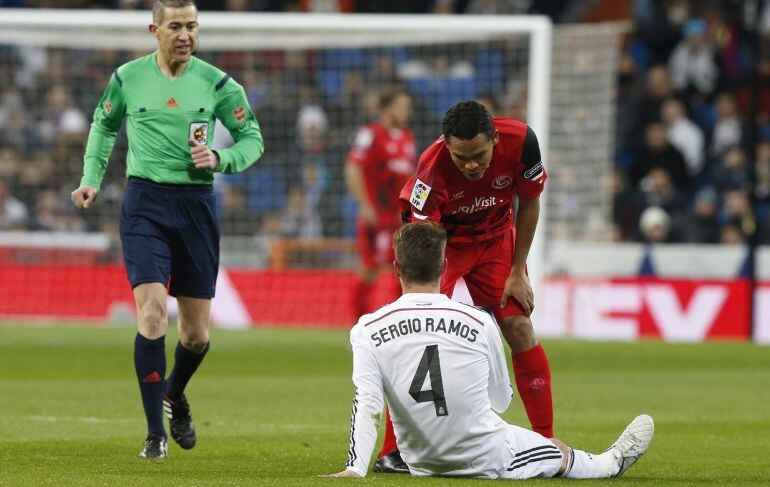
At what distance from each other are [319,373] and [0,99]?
9.14 meters

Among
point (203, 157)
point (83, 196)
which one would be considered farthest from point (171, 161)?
point (83, 196)

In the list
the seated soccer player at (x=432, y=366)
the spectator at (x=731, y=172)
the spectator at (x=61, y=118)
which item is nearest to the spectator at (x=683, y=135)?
the spectator at (x=731, y=172)

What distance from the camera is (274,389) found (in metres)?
11.3

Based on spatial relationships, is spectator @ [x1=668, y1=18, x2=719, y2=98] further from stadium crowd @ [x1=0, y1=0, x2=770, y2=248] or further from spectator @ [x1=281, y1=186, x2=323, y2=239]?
spectator @ [x1=281, y1=186, x2=323, y2=239]

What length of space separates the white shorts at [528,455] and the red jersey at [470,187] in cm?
120

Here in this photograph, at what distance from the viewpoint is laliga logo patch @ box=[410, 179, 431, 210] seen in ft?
21.8

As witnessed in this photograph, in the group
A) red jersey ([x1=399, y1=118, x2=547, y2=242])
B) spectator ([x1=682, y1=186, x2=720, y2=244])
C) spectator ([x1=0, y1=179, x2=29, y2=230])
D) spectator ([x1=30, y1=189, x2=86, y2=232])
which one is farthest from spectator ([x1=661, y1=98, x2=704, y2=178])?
red jersey ([x1=399, y1=118, x2=547, y2=242])

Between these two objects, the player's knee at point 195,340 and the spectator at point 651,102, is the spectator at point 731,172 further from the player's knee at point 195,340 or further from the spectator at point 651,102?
the player's knee at point 195,340

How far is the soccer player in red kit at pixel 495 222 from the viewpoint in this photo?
6.67 meters

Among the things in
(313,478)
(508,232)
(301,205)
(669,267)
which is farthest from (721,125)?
(313,478)

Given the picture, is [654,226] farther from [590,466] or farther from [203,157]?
[590,466]

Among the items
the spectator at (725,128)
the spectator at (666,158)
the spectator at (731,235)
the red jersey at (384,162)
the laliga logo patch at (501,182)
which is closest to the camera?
the laliga logo patch at (501,182)

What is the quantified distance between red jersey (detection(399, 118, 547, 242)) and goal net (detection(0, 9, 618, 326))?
10426 millimetres

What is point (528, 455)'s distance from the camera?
19.7 ft
